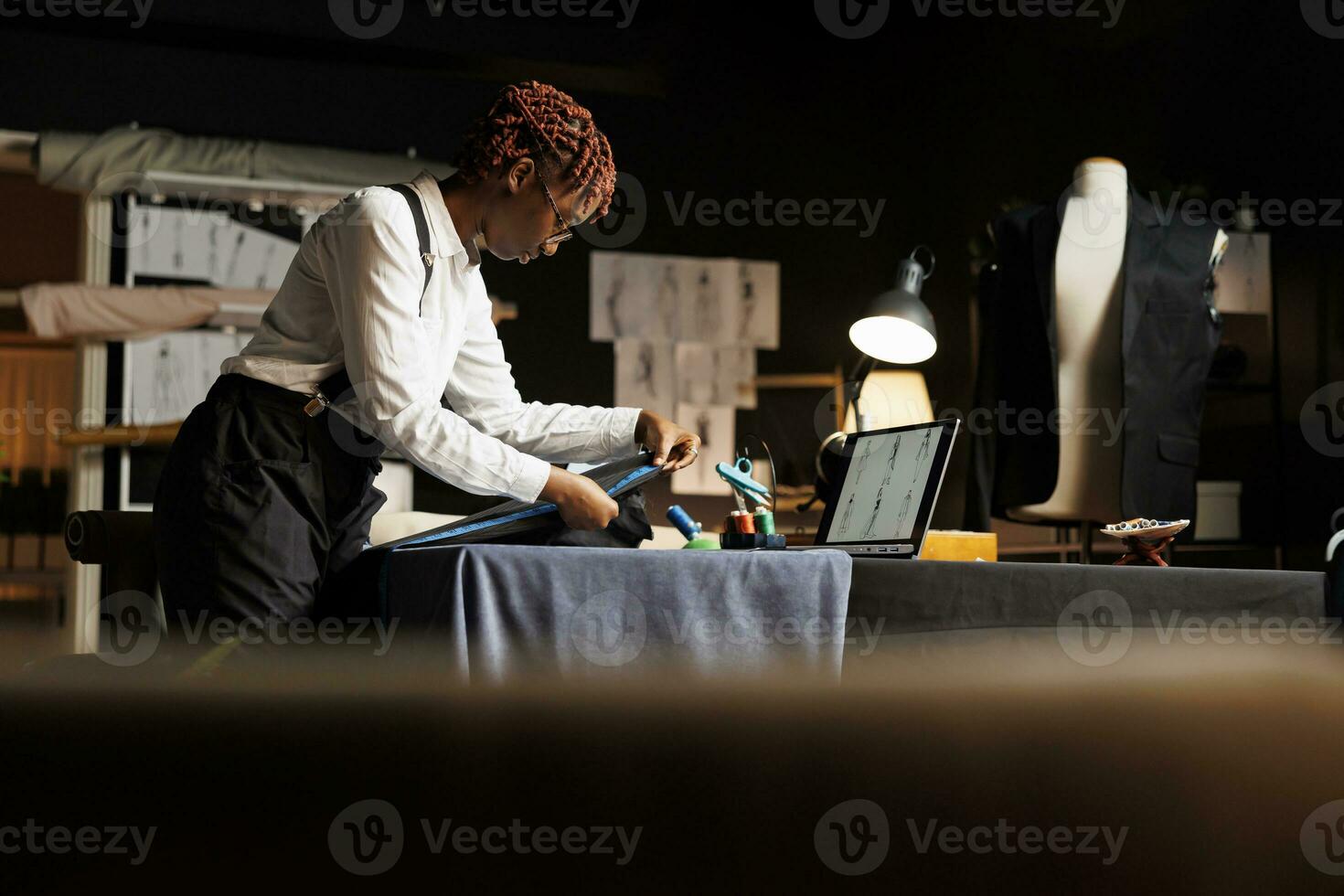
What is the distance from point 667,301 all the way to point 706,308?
0.18 m

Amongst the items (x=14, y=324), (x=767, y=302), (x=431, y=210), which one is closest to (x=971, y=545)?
(x=431, y=210)

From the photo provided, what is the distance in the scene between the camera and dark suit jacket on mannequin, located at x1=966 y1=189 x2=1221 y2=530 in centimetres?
333

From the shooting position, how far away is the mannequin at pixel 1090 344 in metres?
3.39

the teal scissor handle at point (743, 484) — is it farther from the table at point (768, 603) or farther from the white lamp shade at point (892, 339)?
the white lamp shade at point (892, 339)

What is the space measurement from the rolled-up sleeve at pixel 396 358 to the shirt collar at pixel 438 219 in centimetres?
8

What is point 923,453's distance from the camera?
1858mm

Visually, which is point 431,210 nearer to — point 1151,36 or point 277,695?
point 277,695

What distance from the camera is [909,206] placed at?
562 cm

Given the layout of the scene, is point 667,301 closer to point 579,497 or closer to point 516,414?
point 516,414

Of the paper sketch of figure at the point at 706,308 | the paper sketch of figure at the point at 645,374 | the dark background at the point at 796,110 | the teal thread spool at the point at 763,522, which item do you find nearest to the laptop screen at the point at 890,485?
the teal thread spool at the point at 763,522

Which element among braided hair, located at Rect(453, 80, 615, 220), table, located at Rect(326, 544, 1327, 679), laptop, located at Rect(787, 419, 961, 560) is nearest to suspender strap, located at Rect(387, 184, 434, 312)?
braided hair, located at Rect(453, 80, 615, 220)

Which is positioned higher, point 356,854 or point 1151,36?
point 1151,36

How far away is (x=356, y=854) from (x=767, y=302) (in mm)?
5257

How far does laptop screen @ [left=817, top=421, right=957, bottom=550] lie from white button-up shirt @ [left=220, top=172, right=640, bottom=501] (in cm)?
55
